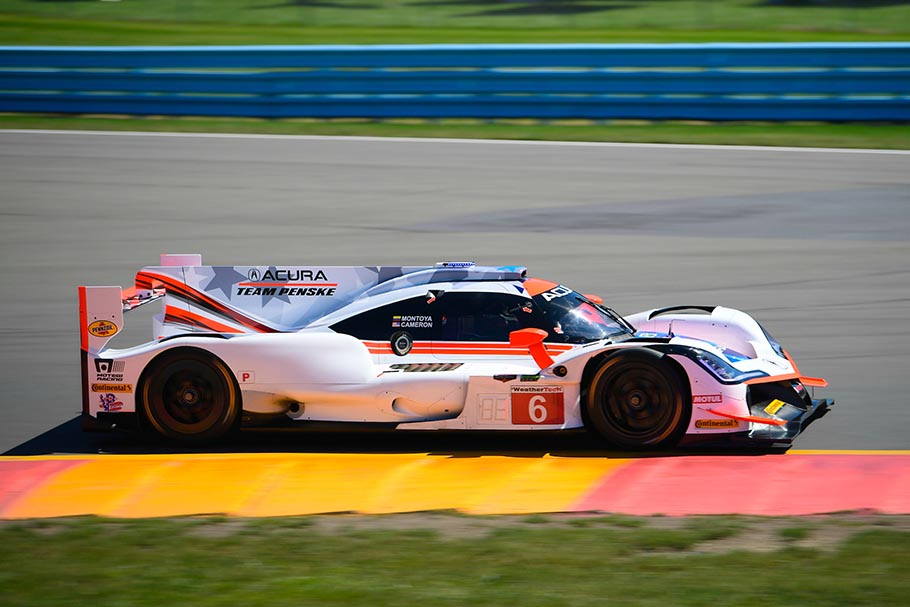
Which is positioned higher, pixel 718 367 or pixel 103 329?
pixel 103 329

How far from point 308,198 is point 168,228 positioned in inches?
88.0

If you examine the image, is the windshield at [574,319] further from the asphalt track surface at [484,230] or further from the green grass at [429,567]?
the green grass at [429,567]

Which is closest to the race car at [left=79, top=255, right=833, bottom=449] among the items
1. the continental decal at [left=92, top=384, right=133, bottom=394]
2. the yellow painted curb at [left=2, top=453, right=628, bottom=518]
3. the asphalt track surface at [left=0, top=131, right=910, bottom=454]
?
the continental decal at [left=92, top=384, right=133, bottom=394]

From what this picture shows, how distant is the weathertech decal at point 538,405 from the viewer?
27.1ft

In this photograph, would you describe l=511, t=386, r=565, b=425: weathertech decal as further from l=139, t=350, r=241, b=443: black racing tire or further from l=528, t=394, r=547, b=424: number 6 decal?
l=139, t=350, r=241, b=443: black racing tire

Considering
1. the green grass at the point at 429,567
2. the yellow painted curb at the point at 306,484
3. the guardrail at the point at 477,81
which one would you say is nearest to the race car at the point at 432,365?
the yellow painted curb at the point at 306,484

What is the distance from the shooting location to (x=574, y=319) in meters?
8.65

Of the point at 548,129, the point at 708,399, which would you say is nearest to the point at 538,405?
the point at 708,399

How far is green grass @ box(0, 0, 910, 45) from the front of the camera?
2789 centimetres

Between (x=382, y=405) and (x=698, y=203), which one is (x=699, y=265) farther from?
(x=382, y=405)

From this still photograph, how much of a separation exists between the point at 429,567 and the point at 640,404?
8.37 ft

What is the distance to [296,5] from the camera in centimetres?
3269

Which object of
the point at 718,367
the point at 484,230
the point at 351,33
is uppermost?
the point at 351,33

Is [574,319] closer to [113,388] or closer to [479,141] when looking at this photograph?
[113,388]
